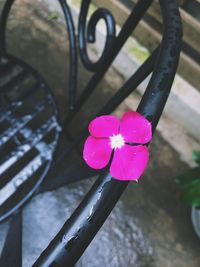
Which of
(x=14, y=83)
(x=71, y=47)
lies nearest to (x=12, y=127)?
(x=14, y=83)

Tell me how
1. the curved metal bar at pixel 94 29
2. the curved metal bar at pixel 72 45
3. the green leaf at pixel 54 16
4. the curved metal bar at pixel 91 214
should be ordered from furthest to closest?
the green leaf at pixel 54 16 < the curved metal bar at pixel 72 45 < the curved metal bar at pixel 94 29 < the curved metal bar at pixel 91 214

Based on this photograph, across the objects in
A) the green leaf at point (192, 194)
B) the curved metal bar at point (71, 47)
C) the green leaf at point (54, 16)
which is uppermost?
the curved metal bar at point (71, 47)

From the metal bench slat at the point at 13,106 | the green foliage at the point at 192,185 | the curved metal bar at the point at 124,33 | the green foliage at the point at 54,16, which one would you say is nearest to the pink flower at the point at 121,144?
the curved metal bar at the point at 124,33

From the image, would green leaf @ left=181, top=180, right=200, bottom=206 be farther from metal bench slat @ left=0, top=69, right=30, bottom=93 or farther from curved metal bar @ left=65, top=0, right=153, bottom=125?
metal bench slat @ left=0, top=69, right=30, bottom=93

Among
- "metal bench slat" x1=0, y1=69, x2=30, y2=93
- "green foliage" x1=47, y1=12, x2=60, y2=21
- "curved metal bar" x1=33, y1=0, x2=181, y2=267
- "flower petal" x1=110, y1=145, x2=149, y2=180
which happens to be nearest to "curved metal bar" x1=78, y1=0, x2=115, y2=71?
"metal bench slat" x1=0, y1=69, x2=30, y2=93

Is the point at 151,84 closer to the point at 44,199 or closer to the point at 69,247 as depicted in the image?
the point at 69,247

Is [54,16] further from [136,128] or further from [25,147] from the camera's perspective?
[136,128]

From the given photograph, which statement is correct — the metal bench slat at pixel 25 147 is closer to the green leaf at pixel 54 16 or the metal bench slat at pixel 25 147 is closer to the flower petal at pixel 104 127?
the flower petal at pixel 104 127
